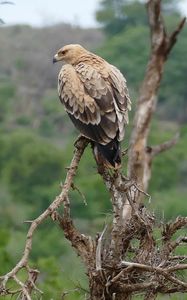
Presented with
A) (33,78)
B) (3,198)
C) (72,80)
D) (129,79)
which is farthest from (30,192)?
(72,80)

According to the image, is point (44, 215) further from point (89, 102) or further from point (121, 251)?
point (89, 102)

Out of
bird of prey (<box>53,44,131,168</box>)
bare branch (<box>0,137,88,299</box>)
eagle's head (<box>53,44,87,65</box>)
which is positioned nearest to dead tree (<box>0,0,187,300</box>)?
bare branch (<box>0,137,88,299</box>)

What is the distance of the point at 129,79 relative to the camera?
4334cm

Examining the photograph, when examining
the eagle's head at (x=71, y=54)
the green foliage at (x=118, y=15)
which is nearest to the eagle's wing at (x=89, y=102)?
the eagle's head at (x=71, y=54)

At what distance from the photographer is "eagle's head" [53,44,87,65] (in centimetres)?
666

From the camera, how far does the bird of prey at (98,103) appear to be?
5.64 m

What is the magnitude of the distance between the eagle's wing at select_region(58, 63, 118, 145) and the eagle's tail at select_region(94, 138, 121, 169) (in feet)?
0.10

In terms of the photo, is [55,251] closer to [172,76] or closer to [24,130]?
[24,130]

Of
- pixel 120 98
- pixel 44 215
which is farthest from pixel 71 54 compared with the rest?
pixel 44 215

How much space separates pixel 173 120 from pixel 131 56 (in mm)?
3406

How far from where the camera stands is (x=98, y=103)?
5.82m

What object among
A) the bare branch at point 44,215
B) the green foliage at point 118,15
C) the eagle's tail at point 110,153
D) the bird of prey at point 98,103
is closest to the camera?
the bare branch at point 44,215

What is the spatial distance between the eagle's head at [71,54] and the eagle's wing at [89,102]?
0.44 metres

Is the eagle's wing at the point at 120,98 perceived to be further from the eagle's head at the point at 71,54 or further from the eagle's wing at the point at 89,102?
the eagle's head at the point at 71,54
